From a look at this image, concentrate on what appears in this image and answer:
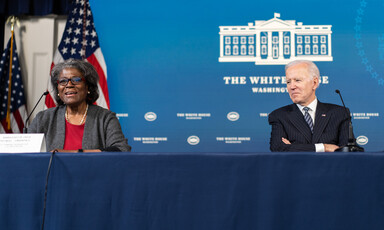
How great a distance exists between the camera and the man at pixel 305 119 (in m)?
2.27

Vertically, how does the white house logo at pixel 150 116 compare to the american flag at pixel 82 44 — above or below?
below

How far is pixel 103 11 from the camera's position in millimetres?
3959

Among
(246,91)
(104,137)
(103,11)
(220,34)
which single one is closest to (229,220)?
(104,137)

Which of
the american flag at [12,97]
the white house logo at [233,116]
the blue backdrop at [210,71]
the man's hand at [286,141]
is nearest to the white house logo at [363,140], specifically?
the blue backdrop at [210,71]

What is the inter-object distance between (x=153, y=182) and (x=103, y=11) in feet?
10.1

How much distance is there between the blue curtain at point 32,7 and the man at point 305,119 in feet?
9.66

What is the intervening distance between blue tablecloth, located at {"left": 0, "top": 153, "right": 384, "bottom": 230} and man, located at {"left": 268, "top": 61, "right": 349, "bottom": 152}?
0.77 m

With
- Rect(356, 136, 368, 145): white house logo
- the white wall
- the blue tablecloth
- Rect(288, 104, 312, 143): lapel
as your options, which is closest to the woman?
the blue tablecloth

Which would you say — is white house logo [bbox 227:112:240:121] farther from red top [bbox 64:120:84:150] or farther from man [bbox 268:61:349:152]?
red top [bbox 64:120:84:150]

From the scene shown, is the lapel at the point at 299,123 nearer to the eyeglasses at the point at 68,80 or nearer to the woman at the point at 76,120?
the woman at the point at 76,120

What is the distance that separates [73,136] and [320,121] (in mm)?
1625

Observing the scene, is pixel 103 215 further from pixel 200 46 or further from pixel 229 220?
pixel 200 46

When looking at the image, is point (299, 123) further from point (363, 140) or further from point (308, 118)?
point (363, 140)

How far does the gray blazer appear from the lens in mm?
2215
